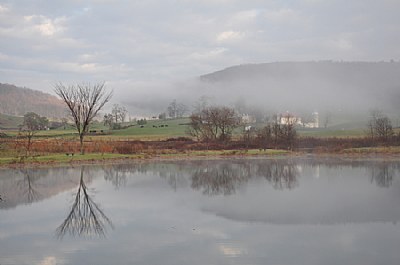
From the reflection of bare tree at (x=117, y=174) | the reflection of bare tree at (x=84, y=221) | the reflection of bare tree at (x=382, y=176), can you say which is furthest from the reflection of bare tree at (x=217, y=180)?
the reflection of bare tree at (x=382, y=176)

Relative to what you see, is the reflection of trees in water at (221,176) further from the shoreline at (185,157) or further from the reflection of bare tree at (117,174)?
the shoreline at (185,157)

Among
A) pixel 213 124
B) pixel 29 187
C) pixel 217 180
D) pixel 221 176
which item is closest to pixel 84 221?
pixel 29 187

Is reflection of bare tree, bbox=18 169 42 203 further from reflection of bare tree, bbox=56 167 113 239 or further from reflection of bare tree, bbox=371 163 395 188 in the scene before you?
reflection of bare tree, bbox=371 163 395 188

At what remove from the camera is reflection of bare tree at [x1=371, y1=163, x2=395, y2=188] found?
67.1 feet

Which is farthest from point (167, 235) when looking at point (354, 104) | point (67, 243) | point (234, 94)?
point (234, 94)

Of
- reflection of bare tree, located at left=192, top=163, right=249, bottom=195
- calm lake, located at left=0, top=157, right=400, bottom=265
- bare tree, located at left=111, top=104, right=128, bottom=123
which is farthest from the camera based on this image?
bare tree, located at left=111, top=104, right=128, bottom=123

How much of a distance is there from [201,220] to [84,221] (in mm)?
3632

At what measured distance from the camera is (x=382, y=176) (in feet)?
76.8

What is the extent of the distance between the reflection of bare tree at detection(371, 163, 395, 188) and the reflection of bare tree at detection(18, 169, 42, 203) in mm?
15851

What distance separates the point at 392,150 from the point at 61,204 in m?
37.4

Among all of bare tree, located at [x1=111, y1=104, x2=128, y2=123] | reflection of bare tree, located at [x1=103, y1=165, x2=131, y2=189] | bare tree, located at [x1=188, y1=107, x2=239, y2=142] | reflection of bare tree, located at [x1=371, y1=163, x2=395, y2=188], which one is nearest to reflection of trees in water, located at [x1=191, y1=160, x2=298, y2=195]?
reflection of bare tree, located at [x1=103, y1=165, x2=131, y2=189]

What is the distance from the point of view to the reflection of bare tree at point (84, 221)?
11.3m

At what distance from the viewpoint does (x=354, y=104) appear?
149 m

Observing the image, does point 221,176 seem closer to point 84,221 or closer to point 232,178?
point 232,178
